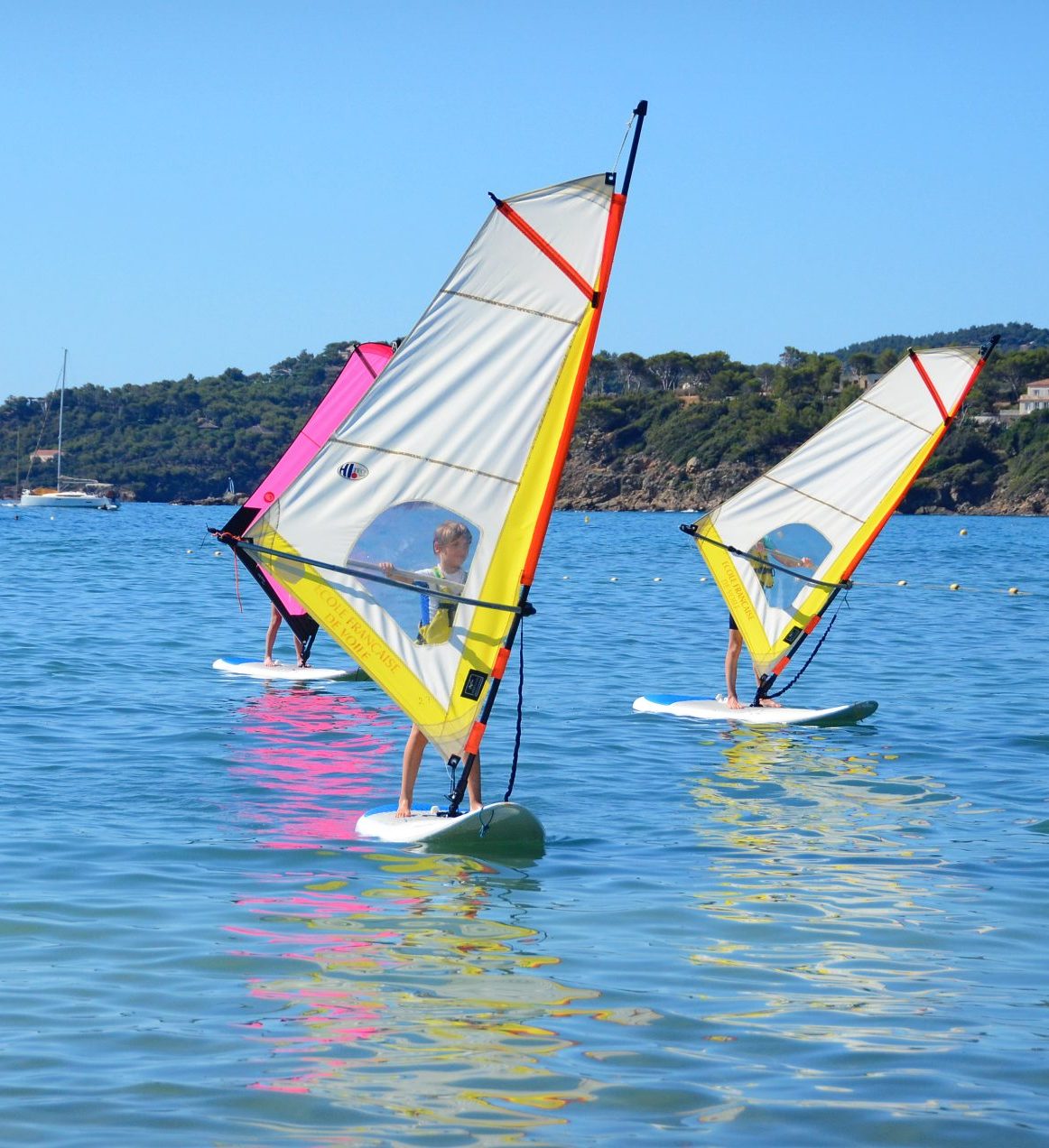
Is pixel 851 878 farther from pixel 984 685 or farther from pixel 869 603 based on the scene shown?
pixel 869 603

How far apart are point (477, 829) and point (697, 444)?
15071 centimetres

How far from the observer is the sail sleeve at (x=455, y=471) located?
33.4 feet

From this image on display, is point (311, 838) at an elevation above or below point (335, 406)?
below

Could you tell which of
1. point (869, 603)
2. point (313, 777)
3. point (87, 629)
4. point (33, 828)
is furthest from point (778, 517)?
point (869, 603)

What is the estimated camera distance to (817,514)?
17.8 m

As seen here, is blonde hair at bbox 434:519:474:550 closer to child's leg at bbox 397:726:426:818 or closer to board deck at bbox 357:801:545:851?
child's leg at bbox 397:726:426:818

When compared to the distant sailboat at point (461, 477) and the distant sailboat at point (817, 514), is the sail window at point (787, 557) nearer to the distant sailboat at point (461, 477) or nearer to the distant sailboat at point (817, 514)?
the distant sailboat at point (817, 514)

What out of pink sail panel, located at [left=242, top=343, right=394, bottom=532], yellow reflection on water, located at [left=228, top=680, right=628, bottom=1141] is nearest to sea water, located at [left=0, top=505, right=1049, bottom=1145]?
yellow reflection on water, located at [left=228, top=680, right=628, bottom=1141]

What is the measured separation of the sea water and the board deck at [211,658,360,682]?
1446mm

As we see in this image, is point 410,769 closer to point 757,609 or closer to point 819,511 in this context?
point 757,609

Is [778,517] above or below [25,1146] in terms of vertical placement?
above

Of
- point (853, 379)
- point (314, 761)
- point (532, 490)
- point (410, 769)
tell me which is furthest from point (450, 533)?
point (853, 379)

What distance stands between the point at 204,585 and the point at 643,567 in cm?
1690

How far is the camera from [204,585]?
39.6m
